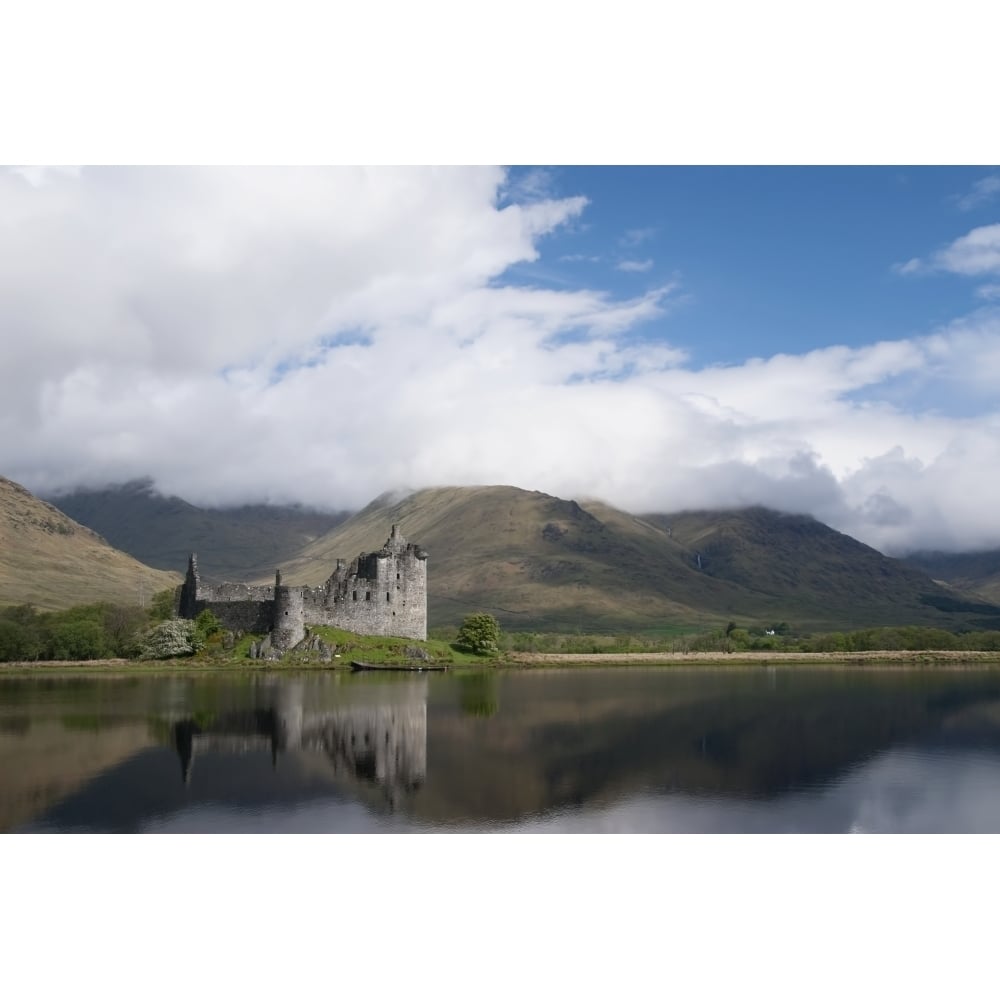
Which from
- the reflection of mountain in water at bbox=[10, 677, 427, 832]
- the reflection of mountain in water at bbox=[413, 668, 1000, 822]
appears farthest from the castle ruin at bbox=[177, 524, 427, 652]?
the reflection of mountain in water at bbox=[10, 677, 427, 832]

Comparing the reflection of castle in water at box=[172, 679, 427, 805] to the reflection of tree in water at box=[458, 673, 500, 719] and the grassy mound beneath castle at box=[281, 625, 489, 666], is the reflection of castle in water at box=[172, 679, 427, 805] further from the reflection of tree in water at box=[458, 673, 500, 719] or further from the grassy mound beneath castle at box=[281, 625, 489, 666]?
the grassy mound beneath castle at box=[281, 625, 489, 666]

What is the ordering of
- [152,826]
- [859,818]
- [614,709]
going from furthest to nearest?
[614,709], [859,818], [152,826]

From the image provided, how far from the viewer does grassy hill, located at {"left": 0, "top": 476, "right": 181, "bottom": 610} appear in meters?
148

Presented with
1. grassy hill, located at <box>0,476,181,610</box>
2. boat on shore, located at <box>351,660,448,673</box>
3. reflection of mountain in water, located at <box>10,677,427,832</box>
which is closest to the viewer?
reflection of mountain in water, located at <box>10,677,427,832</box>

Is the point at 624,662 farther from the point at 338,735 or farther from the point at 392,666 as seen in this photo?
the point at 338,735

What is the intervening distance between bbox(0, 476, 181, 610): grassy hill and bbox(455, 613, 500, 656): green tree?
8575cm

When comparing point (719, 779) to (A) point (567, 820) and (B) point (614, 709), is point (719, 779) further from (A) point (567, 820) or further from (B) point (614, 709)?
(B) point (614, 709)

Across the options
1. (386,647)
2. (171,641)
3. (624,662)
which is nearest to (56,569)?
(171,641)

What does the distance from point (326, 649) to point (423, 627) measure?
1081cm

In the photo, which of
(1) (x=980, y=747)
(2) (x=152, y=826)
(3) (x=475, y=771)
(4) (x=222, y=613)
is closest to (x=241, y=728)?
(3) (x=475, y=771)

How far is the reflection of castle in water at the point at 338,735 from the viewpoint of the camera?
2578cm

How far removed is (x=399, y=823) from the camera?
2011 cm

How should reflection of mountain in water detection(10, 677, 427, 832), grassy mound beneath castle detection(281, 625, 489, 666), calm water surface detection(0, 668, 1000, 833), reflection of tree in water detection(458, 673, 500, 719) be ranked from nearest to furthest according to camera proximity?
calm water surface detection(0, 668, 1000, 833), reflection of mountain in water detection(10, 677, 427, 832), reflection of tree in water detection(458, 673, 500, 719), grassy mound beneath castle detection(281, 625, 489, 666)

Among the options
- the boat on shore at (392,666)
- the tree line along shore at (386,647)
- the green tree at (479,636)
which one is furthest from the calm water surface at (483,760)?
the green tree at (479,636)
